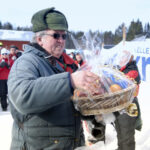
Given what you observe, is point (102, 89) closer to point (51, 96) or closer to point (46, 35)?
point (51, 96)

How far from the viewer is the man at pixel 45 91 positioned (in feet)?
3.64

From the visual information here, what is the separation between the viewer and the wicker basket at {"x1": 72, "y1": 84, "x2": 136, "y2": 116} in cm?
127

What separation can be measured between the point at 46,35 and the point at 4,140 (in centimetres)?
311

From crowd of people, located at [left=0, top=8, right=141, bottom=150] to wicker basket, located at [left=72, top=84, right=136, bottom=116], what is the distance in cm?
6

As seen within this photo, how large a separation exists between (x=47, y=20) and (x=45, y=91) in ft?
2.18

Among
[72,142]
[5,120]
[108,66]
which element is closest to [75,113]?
[72,142]

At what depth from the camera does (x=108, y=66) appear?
1590 millimetres

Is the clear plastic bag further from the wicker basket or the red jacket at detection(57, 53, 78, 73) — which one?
the red jacket at detection(57, 53, 78, 73)

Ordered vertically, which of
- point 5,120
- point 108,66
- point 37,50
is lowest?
point 5,120

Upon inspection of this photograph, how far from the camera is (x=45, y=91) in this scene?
1.10 meters

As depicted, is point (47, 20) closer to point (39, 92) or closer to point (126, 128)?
point (39, 92)

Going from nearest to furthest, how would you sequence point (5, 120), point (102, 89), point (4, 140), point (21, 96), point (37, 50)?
point (21, 96) < point (102, 89) < point (37, 50) < point (4, 140) < point (5, 120)

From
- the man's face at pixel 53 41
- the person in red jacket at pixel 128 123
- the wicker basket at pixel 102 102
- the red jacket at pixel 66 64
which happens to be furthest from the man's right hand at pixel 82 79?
the person in red jacket at pixel 128 123

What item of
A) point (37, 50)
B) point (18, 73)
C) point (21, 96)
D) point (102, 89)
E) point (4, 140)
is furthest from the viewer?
point (4, 140)
